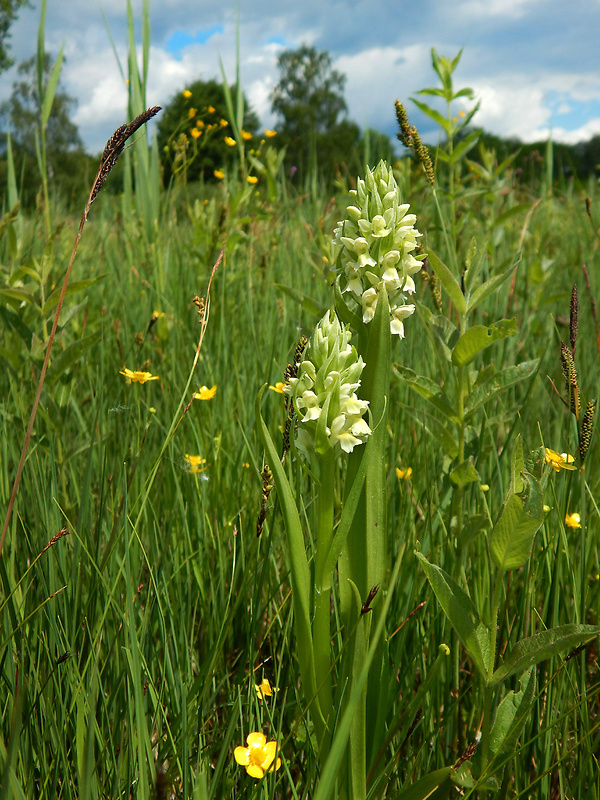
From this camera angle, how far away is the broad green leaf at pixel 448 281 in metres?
1.13

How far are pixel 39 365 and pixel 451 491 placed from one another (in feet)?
4.06

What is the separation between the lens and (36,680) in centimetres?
91

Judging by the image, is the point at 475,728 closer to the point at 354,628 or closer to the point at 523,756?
the point at 523,756

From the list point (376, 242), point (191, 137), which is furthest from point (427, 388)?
point (191, 137)

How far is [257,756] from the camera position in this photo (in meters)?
0.82

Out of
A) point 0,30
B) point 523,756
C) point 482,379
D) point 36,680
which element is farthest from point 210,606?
point 0,30

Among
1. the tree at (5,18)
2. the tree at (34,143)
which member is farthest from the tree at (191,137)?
the tree at (5,18)

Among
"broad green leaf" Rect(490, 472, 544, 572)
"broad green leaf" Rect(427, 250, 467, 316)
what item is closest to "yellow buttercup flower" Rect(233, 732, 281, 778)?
"broad green leaf" Rect(490, 472, 544, 572)

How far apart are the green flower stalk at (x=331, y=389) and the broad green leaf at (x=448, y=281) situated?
43 cm

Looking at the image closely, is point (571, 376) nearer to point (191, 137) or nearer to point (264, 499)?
point (264, 499)

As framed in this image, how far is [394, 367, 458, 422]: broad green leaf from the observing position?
1187 mm

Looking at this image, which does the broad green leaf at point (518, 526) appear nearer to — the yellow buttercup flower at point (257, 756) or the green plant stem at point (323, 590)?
the green plant stem at point (323, 590)

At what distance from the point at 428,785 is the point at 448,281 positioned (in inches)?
35.4

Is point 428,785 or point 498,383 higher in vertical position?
point 498,383
